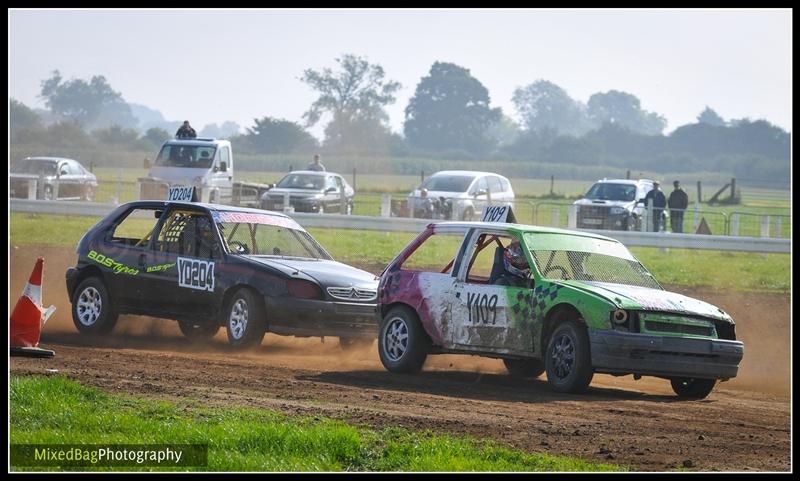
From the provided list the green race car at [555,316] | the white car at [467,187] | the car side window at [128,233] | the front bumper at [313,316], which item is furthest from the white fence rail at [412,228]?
the green race car at [555,316]

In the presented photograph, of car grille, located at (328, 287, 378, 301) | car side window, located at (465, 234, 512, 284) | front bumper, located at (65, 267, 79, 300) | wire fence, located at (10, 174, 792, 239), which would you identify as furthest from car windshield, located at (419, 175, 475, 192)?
car side window, located at (465, 234, 512, 284)

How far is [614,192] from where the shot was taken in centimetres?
3161

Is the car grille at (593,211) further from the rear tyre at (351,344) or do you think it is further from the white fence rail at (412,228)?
the rear tyre at (351,344)

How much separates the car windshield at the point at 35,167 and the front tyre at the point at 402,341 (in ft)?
81.1

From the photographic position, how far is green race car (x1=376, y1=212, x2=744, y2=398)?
11.2 meters

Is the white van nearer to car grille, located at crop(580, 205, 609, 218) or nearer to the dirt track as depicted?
car grille, located at crop(580, 205, 609, 218)

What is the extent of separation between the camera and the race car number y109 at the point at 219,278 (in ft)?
45.5

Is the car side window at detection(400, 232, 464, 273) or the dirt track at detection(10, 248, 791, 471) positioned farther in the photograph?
the car side window at detection(400, 232, 464, 273)

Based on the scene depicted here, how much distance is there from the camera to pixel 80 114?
403 ft

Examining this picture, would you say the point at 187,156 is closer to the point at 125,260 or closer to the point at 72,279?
the point at 72,279

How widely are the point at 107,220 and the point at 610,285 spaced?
647 centimetres

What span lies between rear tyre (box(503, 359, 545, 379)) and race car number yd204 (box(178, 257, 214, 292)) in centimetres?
327

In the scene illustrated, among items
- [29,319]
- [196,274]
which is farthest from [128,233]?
[29,319]

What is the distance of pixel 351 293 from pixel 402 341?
140 cm
